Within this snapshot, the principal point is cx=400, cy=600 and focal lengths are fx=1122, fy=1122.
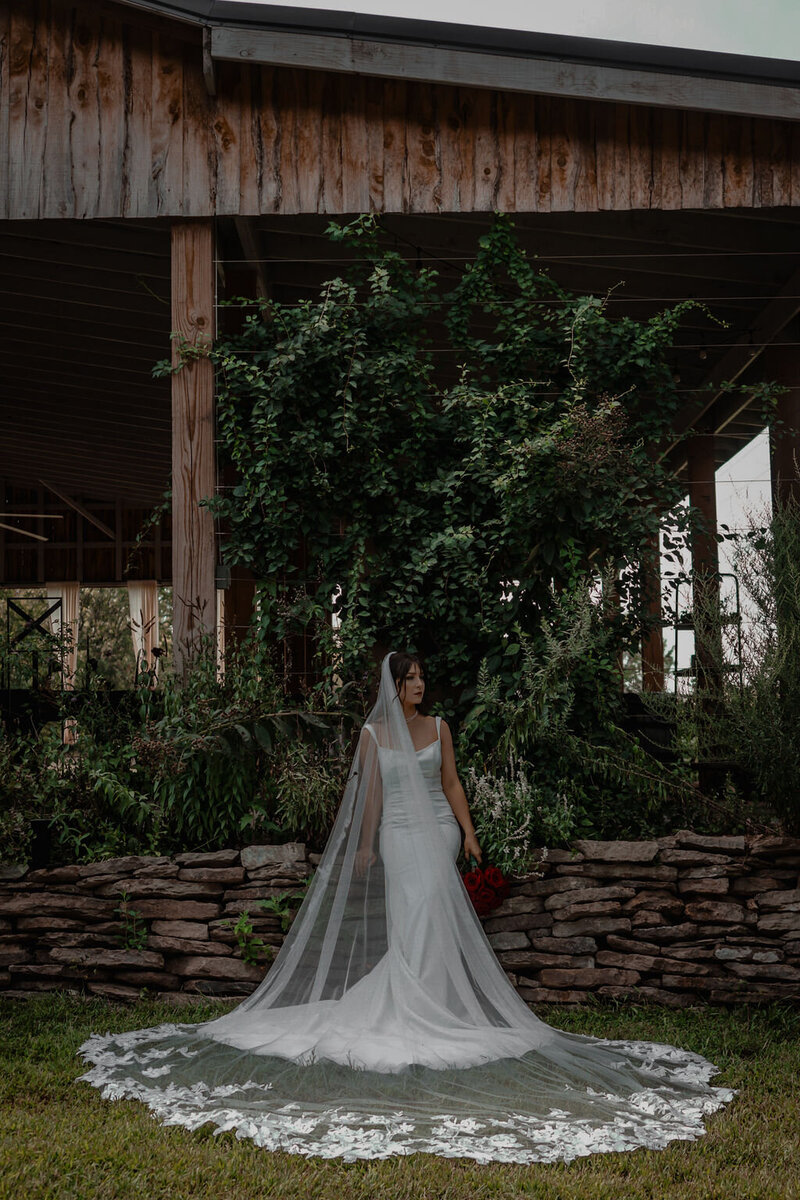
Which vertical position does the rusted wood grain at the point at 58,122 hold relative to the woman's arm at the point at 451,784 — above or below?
above

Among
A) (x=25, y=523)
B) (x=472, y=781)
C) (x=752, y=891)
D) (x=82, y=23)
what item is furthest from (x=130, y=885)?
(x=25, y=523)

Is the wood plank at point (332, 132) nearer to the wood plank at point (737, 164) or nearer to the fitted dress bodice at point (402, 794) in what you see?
the wood plank at point (737, 164)

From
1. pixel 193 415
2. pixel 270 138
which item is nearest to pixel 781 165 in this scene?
pixel 270 138

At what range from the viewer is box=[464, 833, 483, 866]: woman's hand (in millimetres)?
5730

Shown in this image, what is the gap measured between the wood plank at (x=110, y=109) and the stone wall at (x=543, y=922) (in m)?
4.16

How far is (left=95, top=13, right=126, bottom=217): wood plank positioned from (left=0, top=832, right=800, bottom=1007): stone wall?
13.6 feet

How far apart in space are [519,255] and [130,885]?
455cm

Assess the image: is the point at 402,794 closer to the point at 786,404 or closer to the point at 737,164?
the point at 737,164

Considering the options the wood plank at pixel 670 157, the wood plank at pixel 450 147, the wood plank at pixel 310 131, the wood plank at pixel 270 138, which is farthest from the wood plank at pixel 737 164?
the wood plank at pixel 270 138

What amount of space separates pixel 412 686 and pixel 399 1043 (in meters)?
1.73

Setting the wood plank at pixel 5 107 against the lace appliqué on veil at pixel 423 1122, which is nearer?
the lace appliqué on veil at pixel 423 1122

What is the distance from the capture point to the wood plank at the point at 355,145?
7.08 m

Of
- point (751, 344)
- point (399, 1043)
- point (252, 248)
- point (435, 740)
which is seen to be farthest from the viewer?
point (751, 344)

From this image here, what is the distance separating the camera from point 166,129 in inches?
280
